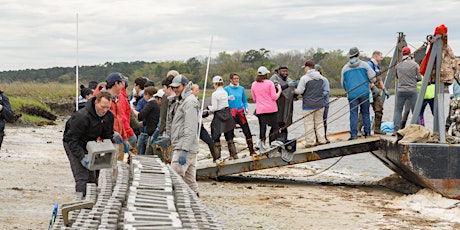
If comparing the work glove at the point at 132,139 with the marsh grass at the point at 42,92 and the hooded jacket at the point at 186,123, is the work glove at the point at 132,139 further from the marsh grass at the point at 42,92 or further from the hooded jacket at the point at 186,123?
the marsh grass at the point at 42,92

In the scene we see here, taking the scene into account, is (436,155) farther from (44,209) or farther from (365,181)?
(44,209)

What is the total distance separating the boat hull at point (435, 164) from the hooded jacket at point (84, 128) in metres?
5.77

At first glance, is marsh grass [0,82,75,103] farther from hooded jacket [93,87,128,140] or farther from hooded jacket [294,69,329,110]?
hooded jacket [93,87,128,140]

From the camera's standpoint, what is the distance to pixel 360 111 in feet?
49.6

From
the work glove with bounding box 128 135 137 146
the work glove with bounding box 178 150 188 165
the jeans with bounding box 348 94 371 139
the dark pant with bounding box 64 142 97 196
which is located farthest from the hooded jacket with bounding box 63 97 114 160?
the jeans with bounding box 348 94 371 139

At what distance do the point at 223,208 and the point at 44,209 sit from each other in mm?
2689

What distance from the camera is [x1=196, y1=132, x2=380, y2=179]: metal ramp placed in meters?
14.6

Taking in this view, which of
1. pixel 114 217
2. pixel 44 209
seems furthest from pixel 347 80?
pixel 114 217

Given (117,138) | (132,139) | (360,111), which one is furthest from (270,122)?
(117,138)

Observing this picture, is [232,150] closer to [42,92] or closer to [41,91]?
[42,92]

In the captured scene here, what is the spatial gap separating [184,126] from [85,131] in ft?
5.11

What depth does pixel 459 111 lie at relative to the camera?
15055mm

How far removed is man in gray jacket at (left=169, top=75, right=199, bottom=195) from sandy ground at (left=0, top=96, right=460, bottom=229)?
1037 millimetres

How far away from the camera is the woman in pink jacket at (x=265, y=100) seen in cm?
1545
